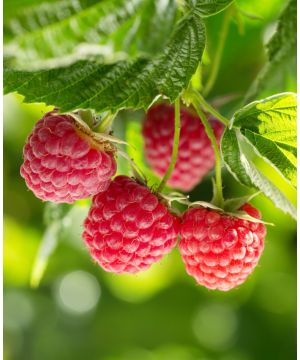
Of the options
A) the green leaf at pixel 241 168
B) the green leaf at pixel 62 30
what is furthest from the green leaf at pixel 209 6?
the green leaf at pixel 241 168

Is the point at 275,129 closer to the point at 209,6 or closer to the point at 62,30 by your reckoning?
the point at 209,6

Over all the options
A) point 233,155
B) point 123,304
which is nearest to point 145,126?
point 233,155

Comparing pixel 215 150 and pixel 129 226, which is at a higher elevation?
pixel 215 150

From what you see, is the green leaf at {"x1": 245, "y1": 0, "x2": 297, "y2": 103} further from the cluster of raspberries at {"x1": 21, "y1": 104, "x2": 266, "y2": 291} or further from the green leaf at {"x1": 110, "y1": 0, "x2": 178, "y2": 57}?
the green leaf at {"x1": 110, "y1": 0, "x2": 178, "y2": 57}

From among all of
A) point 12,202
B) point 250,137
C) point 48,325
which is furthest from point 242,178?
point 48,325

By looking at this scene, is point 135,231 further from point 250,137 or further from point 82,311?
point 82,311

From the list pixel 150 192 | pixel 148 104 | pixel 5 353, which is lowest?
pixel 5 353

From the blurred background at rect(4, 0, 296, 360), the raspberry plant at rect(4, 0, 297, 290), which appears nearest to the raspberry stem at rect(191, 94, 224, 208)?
the raspberry plant at rect(4, 0, 297, 290)
